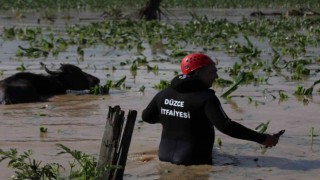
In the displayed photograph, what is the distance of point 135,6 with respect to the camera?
4678cm

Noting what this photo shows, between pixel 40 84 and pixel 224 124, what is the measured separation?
604cm

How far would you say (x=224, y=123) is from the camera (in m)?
7.12

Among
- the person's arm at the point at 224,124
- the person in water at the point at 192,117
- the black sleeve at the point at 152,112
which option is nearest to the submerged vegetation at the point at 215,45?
the black sleeve at the point at 152,112

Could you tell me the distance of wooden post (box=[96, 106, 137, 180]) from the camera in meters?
6.00

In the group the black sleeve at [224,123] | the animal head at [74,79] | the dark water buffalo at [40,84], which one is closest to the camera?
the black sleeve at [224,123]

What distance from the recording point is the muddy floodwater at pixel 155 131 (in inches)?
294

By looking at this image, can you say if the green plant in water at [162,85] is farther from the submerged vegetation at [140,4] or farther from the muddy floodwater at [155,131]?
the submerged vegetation at [140,4]

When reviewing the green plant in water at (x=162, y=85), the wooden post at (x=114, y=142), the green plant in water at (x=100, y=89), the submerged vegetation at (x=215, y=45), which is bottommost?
the submerged vegetation at (x=215, y=45)

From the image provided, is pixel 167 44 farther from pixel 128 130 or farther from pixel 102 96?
pixel 128 130

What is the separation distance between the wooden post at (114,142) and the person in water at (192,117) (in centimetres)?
131

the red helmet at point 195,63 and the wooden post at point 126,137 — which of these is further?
the red helmet at point 195,63

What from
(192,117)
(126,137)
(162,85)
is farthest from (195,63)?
(162,85)

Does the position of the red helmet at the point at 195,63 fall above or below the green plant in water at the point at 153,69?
above

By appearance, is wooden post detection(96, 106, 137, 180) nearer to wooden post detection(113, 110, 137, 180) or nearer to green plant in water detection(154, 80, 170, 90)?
wooden post detection(113, 110, 137, 180)
